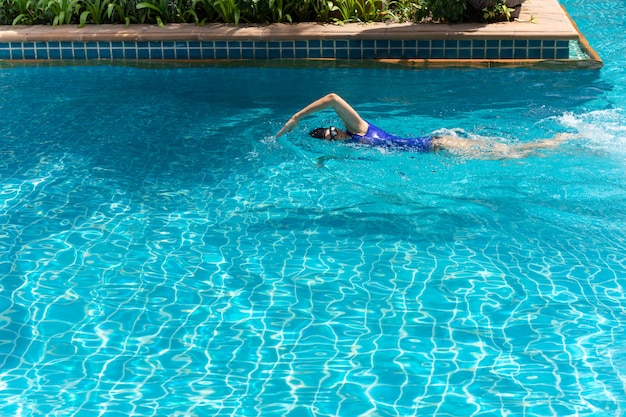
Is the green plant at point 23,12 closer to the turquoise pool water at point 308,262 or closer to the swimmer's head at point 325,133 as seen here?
the turquoise pool water at point 308,262

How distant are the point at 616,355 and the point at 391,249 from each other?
5.20 ft

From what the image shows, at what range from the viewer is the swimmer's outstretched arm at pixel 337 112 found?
21.2ft

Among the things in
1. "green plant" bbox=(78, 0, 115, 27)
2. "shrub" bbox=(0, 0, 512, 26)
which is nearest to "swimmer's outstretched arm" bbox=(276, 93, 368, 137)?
"shrub" bbox=(0, 0, 512, 26)

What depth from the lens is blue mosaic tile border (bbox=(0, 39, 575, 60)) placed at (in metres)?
9.23

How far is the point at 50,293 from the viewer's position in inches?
188

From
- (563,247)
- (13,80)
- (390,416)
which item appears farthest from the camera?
(13,80)

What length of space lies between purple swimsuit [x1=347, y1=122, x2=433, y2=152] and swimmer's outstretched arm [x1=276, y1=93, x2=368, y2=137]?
57 millimetres

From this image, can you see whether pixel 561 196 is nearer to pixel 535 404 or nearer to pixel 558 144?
pixel 558 144

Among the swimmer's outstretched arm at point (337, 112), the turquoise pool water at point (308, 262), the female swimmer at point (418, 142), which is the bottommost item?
the turquoise pool water at point (308, 262)

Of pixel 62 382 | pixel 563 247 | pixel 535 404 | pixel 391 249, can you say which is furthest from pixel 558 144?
pixel 62 382

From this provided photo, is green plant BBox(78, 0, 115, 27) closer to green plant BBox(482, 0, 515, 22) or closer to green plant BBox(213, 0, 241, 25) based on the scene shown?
green plant BBox(213, 0, 241, 25)

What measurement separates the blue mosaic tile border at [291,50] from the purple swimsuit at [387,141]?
9.94ft

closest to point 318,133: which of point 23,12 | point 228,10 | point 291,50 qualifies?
point 291,50

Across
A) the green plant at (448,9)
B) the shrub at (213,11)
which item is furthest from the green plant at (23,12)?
the green plant at (448,9)
